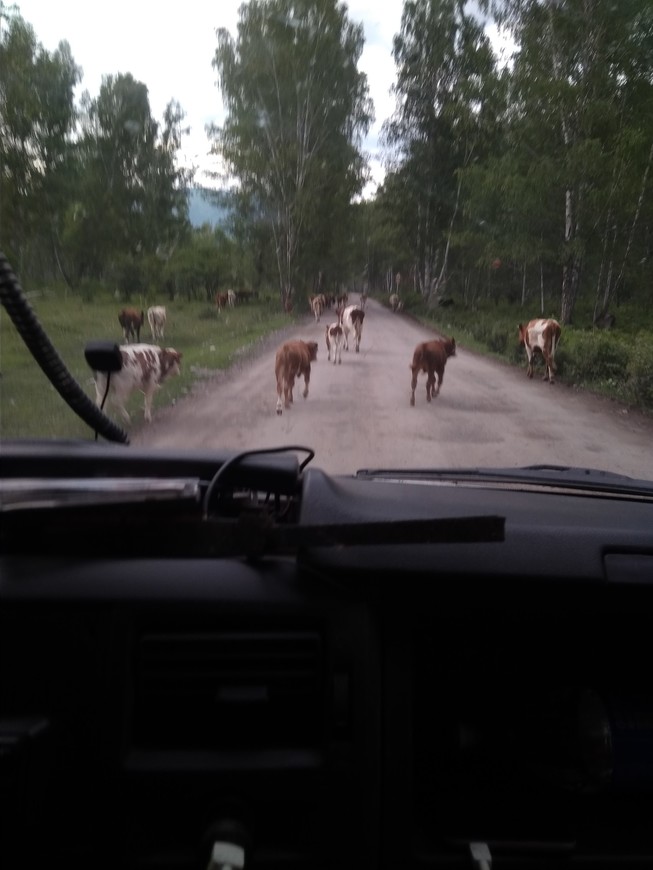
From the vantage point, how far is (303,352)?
554 centimetres

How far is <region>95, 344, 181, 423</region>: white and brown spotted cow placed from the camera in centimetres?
414

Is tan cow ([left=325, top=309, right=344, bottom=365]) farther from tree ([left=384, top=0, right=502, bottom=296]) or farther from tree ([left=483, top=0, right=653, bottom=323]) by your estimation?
tree ([left=483, top=0, right=653, bottom=323])

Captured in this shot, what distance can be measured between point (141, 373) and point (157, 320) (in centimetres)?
49

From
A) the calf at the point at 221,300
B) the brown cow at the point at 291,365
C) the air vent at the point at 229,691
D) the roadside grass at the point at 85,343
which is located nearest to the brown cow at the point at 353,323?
the brown cow at the point at 291,365

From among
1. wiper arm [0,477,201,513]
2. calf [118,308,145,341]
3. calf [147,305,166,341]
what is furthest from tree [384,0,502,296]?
wiper arm [0,477,201,513]

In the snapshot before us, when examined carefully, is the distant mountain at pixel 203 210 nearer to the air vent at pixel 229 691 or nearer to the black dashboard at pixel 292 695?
the black dashboard at pixel 292 695

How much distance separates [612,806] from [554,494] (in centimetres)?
115

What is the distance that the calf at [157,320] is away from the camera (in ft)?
15.3

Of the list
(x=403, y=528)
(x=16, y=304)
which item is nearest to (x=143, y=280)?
(x=16, y=304)

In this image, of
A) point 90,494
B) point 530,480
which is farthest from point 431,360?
point 90,494

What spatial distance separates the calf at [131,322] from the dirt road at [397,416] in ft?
1.16

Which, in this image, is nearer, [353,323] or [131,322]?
[131,322]

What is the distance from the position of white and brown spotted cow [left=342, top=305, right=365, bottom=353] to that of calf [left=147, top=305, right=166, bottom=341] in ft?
5.11

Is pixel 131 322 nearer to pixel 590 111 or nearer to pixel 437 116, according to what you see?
pixel 437 116
